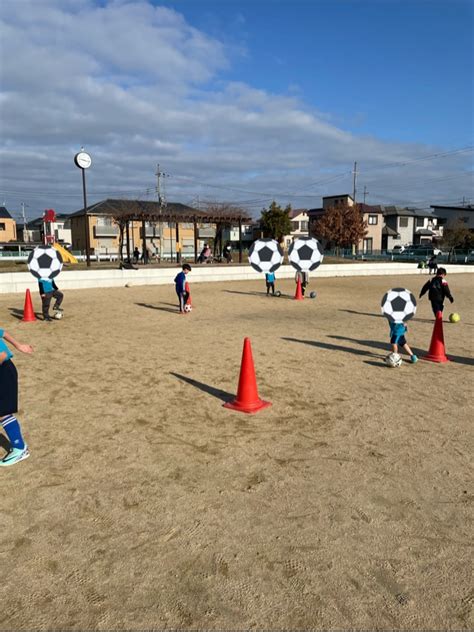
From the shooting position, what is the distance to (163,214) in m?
29.2

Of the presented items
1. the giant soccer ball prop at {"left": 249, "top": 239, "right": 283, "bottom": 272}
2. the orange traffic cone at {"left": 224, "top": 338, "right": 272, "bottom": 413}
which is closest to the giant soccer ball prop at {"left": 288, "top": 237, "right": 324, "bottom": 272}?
the giant soccer ball prop at {"left": 249, "top": 239, "right": 283, "bottom": 272}

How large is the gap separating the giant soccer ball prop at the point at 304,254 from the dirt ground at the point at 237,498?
7.95 m

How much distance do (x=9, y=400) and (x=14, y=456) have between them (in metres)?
0.56

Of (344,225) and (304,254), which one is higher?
(344,225)

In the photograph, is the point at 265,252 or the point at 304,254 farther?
the point at 304,254

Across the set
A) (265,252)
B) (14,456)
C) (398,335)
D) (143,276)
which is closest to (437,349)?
(398,335)

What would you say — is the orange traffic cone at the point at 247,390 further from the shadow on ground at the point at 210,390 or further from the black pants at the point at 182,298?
the black pants at the point at 182,298

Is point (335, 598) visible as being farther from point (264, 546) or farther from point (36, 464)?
point (36, 464)

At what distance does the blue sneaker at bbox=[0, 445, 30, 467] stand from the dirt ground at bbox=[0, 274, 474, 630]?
0.17 metres

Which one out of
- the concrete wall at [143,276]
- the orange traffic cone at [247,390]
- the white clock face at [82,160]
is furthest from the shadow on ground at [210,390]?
the white clock face at [82,160]

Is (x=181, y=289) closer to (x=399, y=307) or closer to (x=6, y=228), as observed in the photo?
(x=399, y=307)

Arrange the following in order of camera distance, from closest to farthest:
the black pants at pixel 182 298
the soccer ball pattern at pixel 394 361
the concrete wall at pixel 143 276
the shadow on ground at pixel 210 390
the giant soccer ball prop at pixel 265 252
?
the shadow on ground at pixel 210 390
the soccer ball pattern at pixel 394 361
the black pants at pixel 182 298
the giant soccer ball prop at pixel 265 252
the concrete wall at pixel 143 276

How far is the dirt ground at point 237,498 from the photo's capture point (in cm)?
246

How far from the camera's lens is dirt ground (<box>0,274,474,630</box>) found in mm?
2465
